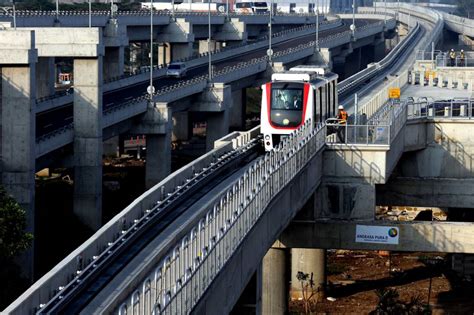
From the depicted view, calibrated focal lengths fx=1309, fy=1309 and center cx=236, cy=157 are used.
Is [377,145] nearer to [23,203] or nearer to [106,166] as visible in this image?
[23,203]

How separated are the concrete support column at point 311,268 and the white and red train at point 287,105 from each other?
9.27 metres

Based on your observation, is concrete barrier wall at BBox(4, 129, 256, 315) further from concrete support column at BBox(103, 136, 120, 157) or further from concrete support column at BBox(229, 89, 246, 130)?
concrete support column at BBox(229, 89, 246, 130)

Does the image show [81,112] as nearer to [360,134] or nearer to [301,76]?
[301,76]

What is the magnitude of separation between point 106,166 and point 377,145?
3799 centimetres

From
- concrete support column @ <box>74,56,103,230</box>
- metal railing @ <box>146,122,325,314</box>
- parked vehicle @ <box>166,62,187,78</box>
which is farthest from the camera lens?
parked vehicle @ <box>166,62,187,78</box>

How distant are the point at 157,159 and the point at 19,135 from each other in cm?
2578

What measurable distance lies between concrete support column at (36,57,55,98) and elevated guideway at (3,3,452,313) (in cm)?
3328

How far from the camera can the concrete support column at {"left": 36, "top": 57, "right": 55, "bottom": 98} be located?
79250mm

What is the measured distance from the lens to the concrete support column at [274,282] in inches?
2076

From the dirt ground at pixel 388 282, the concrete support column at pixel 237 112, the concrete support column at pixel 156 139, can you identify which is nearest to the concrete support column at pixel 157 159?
the concrete support column at pixel 156 139

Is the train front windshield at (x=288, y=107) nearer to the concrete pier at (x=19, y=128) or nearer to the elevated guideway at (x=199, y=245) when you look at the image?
the elevated guideway at (x=199, y=245)

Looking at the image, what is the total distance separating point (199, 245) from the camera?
26500 millimetres

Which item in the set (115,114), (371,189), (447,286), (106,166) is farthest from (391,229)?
(106,166)

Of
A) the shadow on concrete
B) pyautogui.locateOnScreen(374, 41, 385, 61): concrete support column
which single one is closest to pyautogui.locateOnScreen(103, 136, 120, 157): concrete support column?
the shadow on concrete
